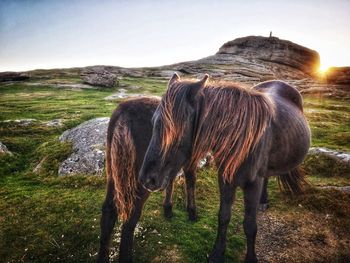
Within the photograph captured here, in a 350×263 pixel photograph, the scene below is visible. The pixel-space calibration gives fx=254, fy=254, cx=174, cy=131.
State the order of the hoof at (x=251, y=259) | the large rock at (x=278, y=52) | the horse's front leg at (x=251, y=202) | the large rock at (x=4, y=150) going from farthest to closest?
the large rock at (x=278, y=52) < the large rock at (x=4, y=150) < the hoof at (x=251, y=259) < the horse's front leg at (x=251, y=202)

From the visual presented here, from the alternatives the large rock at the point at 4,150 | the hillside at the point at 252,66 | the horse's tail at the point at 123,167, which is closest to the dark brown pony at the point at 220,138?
the horse's tail at the point at 123,167

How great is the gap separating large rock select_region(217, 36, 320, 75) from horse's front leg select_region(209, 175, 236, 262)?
292 ft

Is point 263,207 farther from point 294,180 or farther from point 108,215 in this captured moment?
point 108,215

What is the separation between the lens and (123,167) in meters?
4.03

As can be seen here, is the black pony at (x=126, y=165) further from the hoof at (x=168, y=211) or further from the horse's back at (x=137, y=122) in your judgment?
the hoof at (x=168, y=211)

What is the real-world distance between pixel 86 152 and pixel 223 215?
6244 millimetres

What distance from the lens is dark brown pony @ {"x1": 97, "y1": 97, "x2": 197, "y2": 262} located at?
3.98 meters

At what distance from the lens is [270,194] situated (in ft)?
25.4

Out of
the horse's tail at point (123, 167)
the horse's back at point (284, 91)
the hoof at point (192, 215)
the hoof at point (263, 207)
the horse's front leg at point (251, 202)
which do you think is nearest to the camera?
the horse's tail at point (123, 167)

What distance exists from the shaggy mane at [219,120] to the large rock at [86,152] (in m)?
5.57

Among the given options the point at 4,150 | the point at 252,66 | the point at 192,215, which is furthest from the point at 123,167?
the point at 252,66

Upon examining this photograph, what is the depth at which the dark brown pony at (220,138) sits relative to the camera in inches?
130

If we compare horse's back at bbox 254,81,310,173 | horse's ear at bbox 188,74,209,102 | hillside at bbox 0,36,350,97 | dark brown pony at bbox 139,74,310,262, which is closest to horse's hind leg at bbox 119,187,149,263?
dark brown pony at bbox 139,74,310,262

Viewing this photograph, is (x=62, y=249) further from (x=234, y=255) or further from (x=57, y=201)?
(x=234, y=255)
